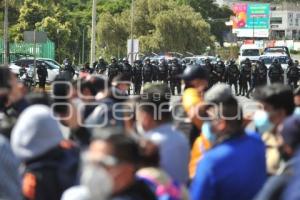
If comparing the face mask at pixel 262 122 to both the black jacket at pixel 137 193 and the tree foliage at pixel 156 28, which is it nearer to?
the black jacket at pixel 137 193

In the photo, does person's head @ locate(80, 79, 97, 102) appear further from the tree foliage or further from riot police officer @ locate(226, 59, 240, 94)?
the tree foliage

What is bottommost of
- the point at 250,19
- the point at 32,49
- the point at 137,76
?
the point at 137,76

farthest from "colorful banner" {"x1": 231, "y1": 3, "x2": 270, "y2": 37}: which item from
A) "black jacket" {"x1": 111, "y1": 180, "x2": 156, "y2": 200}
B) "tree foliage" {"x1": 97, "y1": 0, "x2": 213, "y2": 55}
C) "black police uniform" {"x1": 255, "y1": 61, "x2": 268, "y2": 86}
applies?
"black jacket" {"x1": 111, "y1": 180, "x2": 156, "y2": 200}

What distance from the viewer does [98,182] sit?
310cm

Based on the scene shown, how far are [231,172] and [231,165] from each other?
0.04m

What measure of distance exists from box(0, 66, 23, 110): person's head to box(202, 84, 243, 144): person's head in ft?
5.37

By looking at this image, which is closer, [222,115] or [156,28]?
[222,115]

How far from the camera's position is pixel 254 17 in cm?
9325

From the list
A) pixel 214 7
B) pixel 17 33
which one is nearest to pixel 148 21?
pixel 17 33

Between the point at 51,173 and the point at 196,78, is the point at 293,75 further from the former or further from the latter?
the point at 51,173

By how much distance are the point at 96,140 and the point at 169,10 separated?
5480 cm

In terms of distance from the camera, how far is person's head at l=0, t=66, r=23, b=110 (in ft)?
19.8

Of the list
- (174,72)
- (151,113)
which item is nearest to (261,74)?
(174,72)

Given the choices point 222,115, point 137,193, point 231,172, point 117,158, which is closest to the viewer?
point 117,158
